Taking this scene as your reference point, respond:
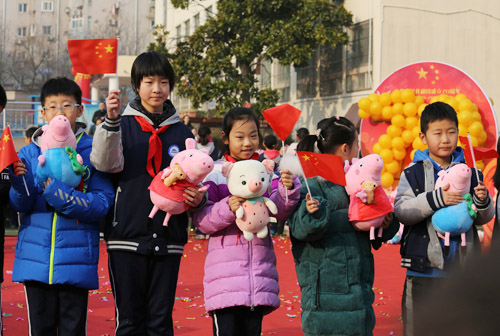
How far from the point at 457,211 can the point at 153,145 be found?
5.03 feet

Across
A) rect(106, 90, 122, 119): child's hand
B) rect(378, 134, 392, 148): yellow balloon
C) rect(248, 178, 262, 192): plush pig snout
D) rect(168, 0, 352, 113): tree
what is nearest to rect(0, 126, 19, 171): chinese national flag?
rect(106, 90, 122, 119): child's hand

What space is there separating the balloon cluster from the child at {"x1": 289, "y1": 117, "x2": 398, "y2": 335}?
6860 millimetres

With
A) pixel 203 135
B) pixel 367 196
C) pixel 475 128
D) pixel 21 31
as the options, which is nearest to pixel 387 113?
pixel 475 128

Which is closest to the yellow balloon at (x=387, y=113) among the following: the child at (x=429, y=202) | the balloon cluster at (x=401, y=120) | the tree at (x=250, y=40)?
the balloon cluster at (x=401, y=120)

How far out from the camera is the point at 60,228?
3.18 m

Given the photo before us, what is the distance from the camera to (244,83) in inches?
679

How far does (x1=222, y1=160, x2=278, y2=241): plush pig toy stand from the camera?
3070 mm

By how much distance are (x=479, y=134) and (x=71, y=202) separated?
788 centimetres

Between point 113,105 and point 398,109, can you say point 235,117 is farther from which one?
point 398,109

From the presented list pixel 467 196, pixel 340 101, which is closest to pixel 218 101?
pixel 340 101

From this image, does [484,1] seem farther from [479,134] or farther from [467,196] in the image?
[467,196]

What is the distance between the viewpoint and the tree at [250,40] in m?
16.5

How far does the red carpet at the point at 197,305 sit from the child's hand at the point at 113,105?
227cm

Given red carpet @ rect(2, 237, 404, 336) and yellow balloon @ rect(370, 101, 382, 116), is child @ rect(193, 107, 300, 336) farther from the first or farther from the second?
yellow balloon @ rect(370, 101, 382, 116)
